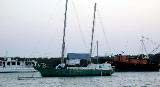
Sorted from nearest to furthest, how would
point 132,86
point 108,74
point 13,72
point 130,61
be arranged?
1. point 132,86
2. point 108,74
3. point 13,72
4. point 130,61

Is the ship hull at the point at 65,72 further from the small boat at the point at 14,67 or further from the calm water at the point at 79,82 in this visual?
the small boat at the point at 14,67

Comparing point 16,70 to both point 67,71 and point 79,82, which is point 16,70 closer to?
point 67,71

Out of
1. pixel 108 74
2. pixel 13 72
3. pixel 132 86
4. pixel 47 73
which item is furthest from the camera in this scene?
pixel 13 72

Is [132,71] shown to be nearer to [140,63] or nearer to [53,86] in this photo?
[140,63]

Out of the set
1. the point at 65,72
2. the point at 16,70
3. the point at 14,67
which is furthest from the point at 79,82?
the point at 16,70

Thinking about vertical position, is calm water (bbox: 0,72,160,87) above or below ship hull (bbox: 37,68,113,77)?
below

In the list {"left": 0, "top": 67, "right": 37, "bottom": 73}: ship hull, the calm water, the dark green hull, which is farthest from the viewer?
{"left": 0, "top": 67, "right": 37, "bottom": 73}: ship hull

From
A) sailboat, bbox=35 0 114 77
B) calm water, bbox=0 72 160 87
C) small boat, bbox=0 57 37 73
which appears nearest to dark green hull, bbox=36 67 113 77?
sailboat, bbox=35 0 114 77

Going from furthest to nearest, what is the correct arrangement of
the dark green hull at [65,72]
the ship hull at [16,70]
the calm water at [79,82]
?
the ship hull at [16,70]
the dark green hull at [65,72]
the calm water at [79,82]

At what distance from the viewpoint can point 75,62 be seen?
102688mm

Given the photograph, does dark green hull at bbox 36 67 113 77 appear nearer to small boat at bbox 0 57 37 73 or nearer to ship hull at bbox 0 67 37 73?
ship hull at bbox 0 67 37 73

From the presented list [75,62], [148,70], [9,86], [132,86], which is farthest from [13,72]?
[132,86]

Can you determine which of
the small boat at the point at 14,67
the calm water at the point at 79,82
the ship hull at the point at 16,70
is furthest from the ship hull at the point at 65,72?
the small boat at the point at 14,67

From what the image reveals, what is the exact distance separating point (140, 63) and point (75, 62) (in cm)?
3774
